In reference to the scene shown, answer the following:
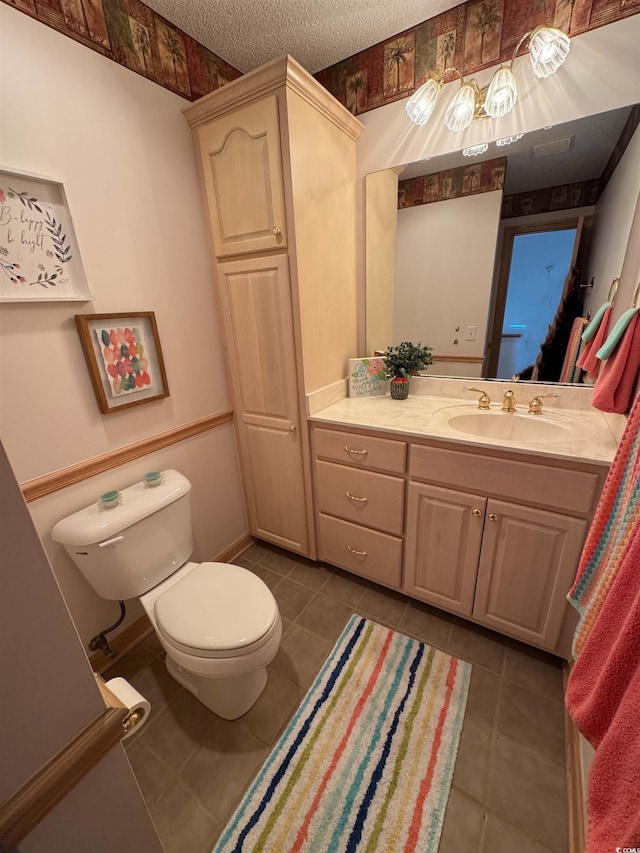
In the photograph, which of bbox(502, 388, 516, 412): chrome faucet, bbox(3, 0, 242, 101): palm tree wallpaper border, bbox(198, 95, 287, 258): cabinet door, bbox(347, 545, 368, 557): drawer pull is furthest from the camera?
bbox(347, 545, 368, 557): drawer pull

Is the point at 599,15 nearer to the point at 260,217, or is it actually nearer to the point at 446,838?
the point at 260,217

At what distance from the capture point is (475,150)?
1448mm

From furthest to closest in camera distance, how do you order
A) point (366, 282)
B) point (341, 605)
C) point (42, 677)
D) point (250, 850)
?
1. point (366, 282)
2. point (341, 605)
3. point (250, 850)
4. point (42, 677)

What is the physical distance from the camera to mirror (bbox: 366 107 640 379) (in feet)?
4.27

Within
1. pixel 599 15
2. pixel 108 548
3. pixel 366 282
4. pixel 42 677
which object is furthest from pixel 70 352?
pixel 599 15

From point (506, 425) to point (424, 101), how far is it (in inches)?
52.0

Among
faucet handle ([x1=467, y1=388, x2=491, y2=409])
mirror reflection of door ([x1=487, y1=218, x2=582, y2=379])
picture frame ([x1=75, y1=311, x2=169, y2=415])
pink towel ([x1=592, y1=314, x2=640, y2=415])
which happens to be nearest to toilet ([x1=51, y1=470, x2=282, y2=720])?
picture frame ([x1=75, y1=311, x2=169, y2=415])

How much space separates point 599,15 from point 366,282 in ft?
3.68

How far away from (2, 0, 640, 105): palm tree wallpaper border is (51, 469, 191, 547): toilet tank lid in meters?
1.47

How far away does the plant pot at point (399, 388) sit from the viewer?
5.75 feet

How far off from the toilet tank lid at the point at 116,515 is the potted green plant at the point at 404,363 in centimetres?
109

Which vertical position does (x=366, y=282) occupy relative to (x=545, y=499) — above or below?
above

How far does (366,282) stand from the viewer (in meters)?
1.81

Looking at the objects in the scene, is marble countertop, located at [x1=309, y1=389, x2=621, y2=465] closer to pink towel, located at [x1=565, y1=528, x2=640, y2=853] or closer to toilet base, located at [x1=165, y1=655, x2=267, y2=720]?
pink towel, located at [x1=565, y1=528, x2=640, y2=853]
